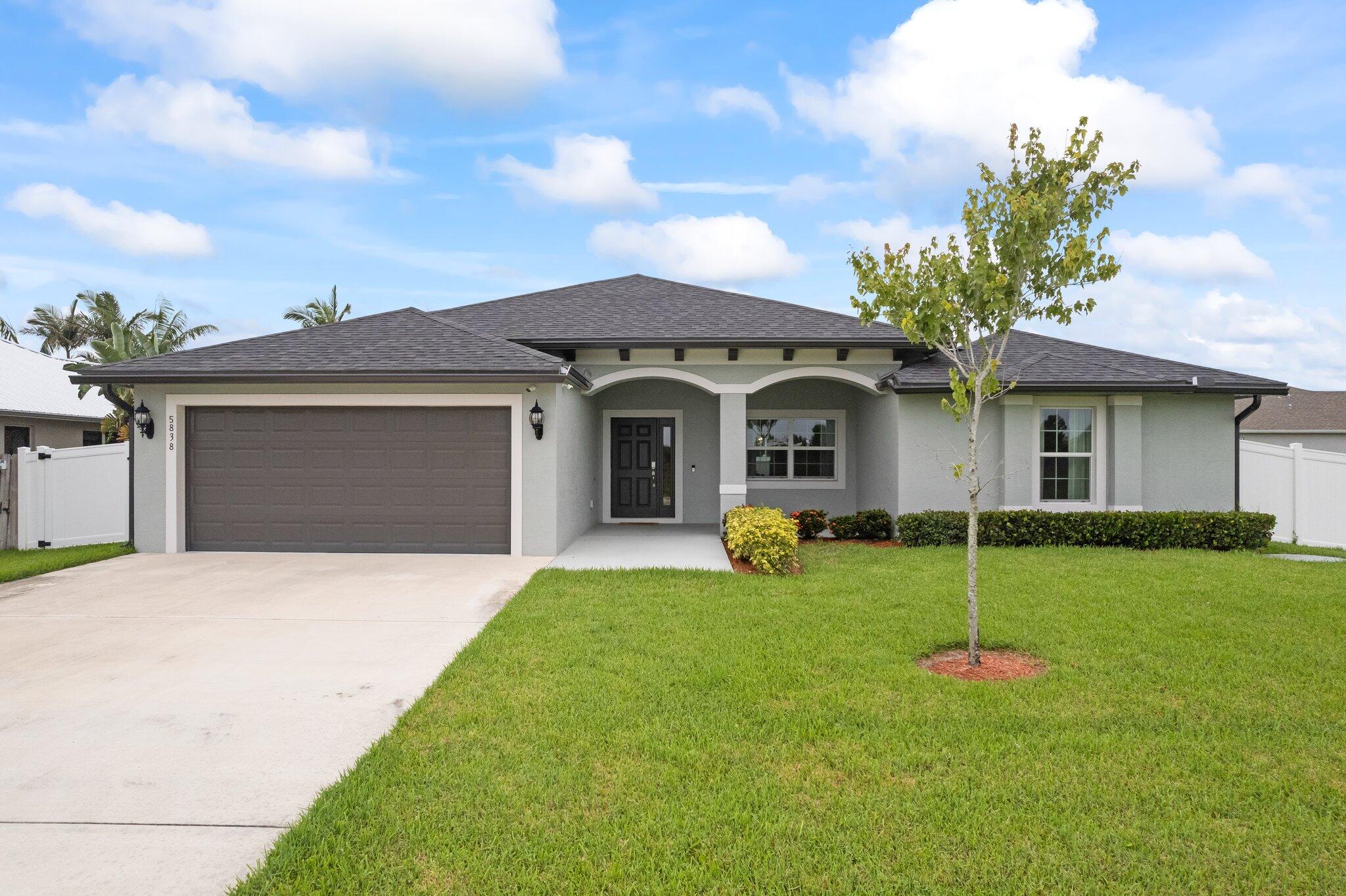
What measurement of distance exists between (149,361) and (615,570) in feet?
26.2

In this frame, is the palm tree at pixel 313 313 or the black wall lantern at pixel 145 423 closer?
the black wall lantern at pixel 145 423

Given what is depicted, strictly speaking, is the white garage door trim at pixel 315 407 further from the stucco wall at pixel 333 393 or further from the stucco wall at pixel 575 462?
the stucco wall at pixel 575 462

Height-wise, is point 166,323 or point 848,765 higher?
point 166,323

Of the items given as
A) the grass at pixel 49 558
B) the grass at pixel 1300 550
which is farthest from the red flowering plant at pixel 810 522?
the grass at pixel 49 558

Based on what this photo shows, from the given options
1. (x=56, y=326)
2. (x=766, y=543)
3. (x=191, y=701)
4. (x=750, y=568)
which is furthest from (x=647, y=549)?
(x=56, y=326)

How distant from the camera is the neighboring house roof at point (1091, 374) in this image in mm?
11422

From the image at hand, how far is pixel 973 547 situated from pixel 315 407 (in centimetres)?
958

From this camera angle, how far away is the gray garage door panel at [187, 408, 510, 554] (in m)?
10.6

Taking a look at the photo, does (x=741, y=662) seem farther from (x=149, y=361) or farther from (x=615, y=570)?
(x=149, y=361)

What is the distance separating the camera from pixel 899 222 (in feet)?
29.6

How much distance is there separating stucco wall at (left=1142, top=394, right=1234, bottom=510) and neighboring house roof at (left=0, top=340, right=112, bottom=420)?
24062 millimetres

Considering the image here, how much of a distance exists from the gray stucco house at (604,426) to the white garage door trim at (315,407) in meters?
0.03

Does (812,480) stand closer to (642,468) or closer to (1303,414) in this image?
(642,468)

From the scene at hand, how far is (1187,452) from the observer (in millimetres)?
12102
